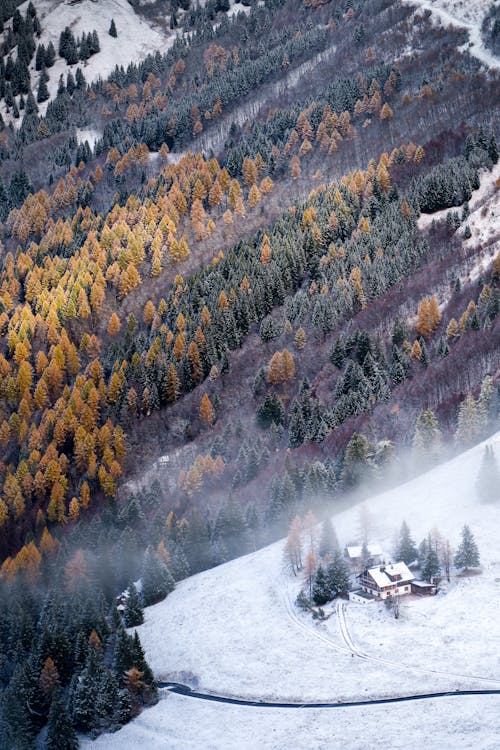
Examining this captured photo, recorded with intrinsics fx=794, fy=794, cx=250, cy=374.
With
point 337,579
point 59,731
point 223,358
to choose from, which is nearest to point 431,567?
point 337,579

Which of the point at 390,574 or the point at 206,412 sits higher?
the point at 390,574

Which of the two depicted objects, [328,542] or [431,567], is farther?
[328,542]

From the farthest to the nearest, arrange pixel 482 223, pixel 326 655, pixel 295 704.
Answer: pixel 482 223, pixel 326 655, pixel 295 704

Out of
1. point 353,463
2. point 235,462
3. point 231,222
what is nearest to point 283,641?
point 353,463

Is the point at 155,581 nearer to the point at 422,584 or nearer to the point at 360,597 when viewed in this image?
the point at 360,597

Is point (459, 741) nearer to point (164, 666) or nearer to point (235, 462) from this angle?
point (164, 666)

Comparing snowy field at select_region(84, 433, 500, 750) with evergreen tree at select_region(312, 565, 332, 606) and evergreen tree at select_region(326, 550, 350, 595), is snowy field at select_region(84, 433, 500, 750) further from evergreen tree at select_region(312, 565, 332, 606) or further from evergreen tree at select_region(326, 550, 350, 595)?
evergreen tree at select_region(326, 550, 350, 595)

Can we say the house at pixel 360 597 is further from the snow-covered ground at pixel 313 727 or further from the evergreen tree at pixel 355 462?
the evergreen tree at pixel 355 462

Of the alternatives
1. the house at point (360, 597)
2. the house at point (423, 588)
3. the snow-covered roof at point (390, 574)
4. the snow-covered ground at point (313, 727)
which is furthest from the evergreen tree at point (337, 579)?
the snow-covered ground at point (313, 727)
